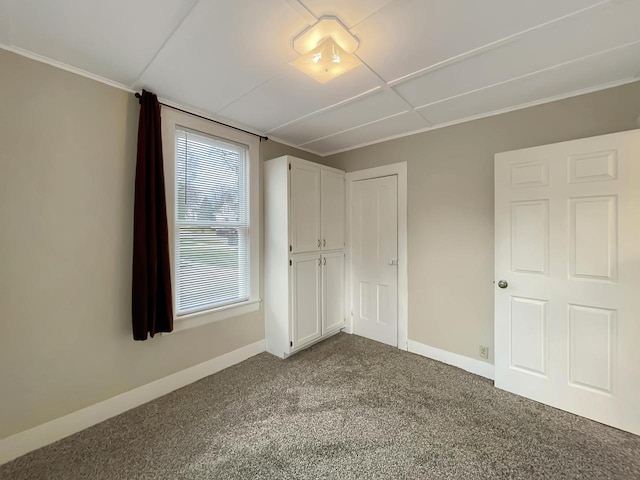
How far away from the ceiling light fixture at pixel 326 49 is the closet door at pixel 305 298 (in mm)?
1717

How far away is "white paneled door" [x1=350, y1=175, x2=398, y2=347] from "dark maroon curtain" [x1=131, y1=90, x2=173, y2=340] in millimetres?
2107

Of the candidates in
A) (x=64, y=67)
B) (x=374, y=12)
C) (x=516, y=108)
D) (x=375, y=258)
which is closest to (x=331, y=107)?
(x=374, y=12)

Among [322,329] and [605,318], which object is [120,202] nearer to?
[322,329]

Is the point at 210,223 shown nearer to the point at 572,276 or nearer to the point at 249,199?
the point at 249,199

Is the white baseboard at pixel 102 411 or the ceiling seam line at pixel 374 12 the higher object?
the ceiling seam line at pixel 374 12

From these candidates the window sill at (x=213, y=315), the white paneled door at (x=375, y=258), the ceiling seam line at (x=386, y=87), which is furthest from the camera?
the white paneled door at (x=375, y=258)

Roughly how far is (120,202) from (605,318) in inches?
139

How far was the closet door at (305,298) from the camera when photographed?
2814 millimetres

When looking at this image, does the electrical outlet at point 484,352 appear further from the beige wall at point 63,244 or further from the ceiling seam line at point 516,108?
the beige wall at point 63,244

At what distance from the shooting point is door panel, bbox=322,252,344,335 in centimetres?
317

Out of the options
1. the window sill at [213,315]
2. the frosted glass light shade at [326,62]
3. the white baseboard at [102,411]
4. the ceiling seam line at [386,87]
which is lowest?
the white baseboard at [102,411]

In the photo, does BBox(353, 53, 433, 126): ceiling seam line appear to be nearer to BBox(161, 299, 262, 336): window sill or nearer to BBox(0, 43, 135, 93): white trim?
BBox(0, 43, 135, 93): white trim

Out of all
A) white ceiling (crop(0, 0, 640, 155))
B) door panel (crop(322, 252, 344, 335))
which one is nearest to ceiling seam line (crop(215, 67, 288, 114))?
white ceiling (crop(0, 0, 640, 155))

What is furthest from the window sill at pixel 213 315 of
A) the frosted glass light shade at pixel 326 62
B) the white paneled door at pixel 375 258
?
the frosted glass light shade at pixel 326 62
